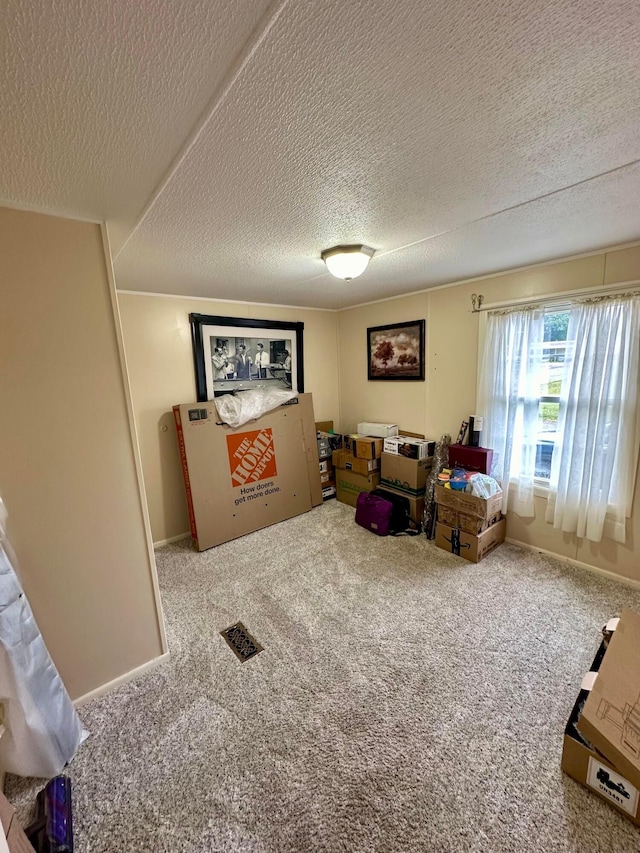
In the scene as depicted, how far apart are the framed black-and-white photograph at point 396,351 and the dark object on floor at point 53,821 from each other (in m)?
3.52

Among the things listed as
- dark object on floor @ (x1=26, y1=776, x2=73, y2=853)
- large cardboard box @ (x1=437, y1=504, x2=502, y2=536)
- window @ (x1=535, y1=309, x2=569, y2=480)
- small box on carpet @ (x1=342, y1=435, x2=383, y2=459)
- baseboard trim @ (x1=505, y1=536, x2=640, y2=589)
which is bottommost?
baseboard trim @ (x1=505, y1=536, x2=640, y2=589)

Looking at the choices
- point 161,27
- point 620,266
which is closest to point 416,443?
point 620,266

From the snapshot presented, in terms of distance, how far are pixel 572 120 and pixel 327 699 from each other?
243 centimetres

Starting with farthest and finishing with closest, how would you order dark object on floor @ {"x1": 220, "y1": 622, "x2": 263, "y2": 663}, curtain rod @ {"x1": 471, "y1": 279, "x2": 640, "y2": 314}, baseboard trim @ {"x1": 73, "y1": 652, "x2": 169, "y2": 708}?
curtain rod @ {"x1": 471, "y1": 279, "x2": 640, "y2": 314}
dark object on floor @ {"x1": 220, "y1": 622, "x2": 263, "y2": 663}
baseboard trim @ {"x1": 73, "y1": 652, "x2": 169, "y2": 708}

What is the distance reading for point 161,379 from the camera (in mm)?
3014

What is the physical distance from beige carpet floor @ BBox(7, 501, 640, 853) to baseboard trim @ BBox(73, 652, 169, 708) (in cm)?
4

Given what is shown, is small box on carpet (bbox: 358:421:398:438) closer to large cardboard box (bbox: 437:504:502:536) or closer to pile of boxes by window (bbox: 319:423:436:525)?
pile of boxes by window (bbox: 319:423:436:525)

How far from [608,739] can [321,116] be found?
7.32 ft

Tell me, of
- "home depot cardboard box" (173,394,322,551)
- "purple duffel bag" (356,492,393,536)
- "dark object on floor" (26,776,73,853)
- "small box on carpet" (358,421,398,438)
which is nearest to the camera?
"dark object on floor" (26,776,73,853)

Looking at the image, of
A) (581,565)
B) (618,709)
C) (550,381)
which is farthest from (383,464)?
(618,709)

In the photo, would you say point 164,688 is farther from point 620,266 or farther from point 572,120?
point 620,266

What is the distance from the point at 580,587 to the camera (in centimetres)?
230

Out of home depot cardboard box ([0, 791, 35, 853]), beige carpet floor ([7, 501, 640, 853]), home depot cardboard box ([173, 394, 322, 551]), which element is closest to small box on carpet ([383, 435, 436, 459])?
home depot cardboard box ([173, 394, 322, 551])

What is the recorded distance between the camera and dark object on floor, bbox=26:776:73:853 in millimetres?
1078
